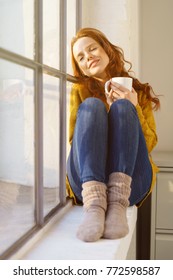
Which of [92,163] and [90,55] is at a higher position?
[90,55]

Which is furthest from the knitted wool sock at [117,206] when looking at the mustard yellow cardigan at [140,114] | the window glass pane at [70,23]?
the window glass pane at [70,23]

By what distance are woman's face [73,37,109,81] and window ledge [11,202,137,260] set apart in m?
0.49

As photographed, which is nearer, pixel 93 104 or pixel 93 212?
pixel 93 212

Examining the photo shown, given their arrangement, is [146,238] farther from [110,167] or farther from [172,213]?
[110,167]

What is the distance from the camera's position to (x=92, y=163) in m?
1.00

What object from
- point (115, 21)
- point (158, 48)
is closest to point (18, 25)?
point (115, 21)

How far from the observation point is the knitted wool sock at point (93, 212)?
3.00 feet

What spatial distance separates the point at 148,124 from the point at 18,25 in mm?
547

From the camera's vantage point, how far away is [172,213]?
1585 mm

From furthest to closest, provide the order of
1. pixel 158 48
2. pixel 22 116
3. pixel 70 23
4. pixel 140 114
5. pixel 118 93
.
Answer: pixel 158 48
pixel 70 23
pixel 140 114
pixel 118 93
pixel 22 116

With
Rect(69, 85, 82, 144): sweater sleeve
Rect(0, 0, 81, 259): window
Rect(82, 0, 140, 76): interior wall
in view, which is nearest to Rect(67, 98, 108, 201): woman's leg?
Rect(0, 0, 81, 259): window

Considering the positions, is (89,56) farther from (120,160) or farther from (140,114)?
(120,160)
